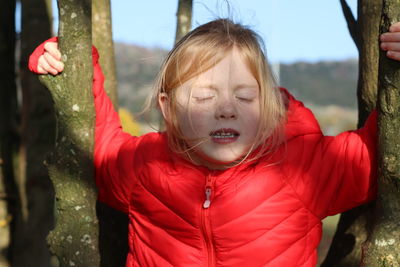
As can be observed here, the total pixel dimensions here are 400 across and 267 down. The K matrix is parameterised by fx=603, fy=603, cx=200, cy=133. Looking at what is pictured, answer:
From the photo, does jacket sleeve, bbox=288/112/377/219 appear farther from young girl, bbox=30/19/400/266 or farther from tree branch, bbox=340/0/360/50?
tree branch, bbox=340/0/360/50

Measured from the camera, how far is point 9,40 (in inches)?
150

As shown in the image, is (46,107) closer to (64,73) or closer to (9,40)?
Answer: (9,40)

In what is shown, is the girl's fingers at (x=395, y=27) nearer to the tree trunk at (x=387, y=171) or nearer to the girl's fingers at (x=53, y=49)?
the tree trunk at (x=387, y=171)

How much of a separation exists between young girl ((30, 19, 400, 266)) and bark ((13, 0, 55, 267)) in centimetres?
169

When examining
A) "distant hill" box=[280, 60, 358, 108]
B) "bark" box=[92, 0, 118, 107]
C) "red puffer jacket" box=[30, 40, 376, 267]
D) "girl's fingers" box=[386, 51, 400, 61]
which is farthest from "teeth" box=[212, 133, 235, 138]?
"distant hill" box=[280, 60, 358, 108]

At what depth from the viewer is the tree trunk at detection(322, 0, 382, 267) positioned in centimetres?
262

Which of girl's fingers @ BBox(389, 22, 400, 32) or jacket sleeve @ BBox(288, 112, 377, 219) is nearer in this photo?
girl's fingers @ BBox(389, 22, 400, 32)

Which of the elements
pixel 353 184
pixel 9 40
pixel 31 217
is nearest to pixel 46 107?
pixel 9 40

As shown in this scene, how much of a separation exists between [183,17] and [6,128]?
1424 millimetres

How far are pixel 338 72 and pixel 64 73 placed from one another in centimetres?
4273

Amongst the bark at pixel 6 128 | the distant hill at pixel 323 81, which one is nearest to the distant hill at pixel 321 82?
the distant hill at pixel 323 81

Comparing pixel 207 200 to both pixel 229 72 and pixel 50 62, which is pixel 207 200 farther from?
pixel 50 62

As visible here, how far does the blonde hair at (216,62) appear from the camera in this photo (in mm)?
2260

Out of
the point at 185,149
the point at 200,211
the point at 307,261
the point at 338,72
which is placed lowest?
the point at 338,72
